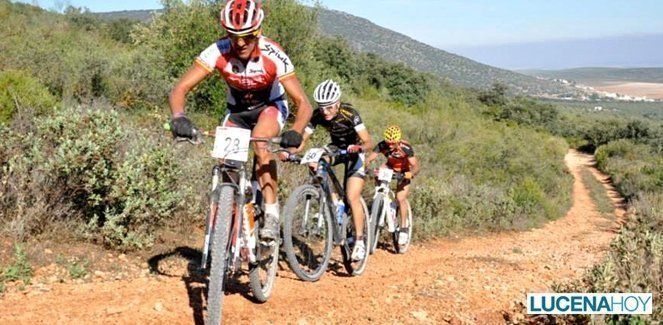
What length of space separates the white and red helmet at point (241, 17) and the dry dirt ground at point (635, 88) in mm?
155866

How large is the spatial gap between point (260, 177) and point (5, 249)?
8.30 feet

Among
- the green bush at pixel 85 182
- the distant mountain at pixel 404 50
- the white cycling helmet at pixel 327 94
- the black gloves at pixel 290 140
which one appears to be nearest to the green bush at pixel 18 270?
the green bush at pixel 85 182

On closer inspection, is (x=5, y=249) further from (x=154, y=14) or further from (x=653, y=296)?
(x=154, y=14)

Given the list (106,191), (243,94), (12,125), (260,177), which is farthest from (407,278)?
(12,125)

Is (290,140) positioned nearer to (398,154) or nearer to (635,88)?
(398,154)

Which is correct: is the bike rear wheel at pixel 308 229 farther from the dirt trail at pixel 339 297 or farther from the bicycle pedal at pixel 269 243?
the bicycle pedal at pixel 269 243

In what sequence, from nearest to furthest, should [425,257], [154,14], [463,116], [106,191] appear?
1. [106,191]
2. [425,257]
3. [154,14]
4. [463,116]

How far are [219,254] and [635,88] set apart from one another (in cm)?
17878

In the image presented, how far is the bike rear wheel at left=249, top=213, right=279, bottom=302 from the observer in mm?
4480

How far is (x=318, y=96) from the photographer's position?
628 cm

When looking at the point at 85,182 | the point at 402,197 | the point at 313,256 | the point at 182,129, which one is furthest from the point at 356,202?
the point at 182,129

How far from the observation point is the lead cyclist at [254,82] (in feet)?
13.5

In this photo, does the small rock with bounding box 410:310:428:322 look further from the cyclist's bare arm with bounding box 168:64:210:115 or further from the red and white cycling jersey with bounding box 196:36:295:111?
the cyclist's bare arm with bounding box 168:64:210:115

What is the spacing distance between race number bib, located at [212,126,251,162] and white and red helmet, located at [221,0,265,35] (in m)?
0.76
